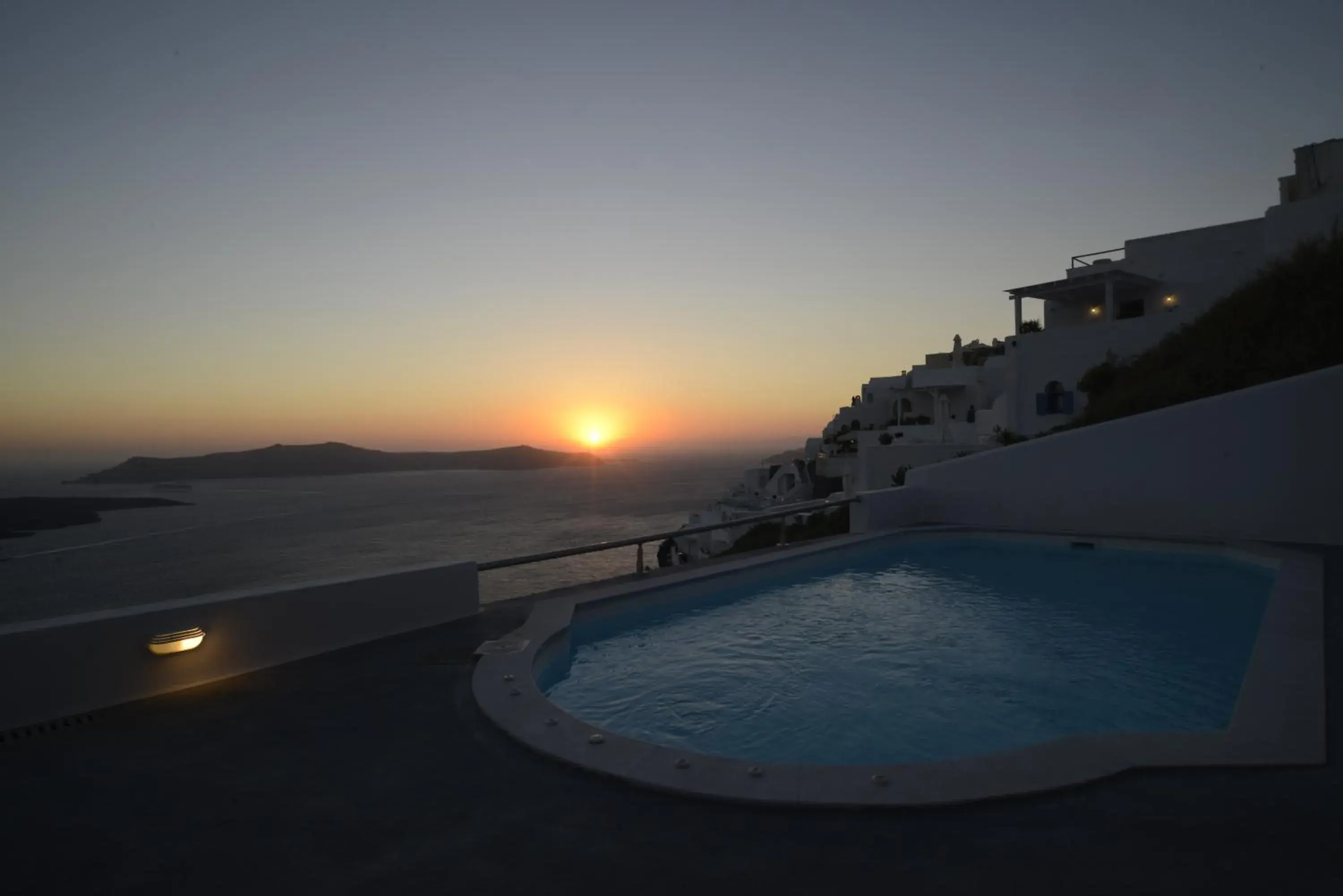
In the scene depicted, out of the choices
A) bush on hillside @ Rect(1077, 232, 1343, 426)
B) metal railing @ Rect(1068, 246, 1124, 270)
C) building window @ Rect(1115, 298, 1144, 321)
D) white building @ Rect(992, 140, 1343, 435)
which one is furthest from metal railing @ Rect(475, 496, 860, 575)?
metal railing @ Rect(1068, 246, 1124, 270)

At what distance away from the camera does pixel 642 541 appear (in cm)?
683

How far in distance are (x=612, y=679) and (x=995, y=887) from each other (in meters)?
3.82

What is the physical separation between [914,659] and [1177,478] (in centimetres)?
644

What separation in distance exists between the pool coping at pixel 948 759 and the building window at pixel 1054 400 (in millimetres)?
20441

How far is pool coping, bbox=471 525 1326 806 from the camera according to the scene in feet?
9.45

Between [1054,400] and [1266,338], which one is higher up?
[1266,338]

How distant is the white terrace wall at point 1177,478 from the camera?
8.90m

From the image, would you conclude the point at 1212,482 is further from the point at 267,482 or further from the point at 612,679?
the point at 267,482

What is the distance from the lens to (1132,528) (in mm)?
10258

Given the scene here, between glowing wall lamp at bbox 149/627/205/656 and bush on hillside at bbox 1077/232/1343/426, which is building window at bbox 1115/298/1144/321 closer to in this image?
bush on hillside at bbox 1077/232/1343/426

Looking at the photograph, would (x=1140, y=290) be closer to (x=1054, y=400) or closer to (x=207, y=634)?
(x=1054, y=400)

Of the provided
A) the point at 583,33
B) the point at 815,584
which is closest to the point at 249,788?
the point at 815,584

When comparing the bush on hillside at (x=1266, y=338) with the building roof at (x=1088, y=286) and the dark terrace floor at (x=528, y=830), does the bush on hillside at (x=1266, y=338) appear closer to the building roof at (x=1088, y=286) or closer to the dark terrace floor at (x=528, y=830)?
the building roof at (x=1088, y=286)

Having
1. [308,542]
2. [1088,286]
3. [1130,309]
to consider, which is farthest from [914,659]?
[308,542]
